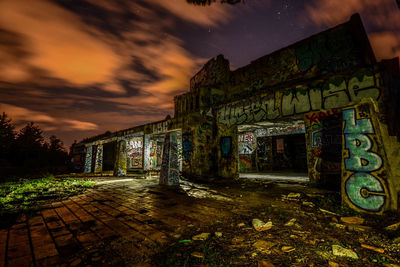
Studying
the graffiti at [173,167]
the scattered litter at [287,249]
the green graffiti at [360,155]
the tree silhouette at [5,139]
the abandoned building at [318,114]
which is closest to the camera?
the scattered litter at [287,249]

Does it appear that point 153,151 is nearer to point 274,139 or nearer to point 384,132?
point 274,139

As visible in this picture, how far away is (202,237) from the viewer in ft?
7.43

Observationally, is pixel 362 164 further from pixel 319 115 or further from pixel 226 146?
pixel 226 146

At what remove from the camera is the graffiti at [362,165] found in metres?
3.01

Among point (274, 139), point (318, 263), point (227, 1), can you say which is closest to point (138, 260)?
point (318, 263)

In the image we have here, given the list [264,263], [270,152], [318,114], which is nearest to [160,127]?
[270,152]

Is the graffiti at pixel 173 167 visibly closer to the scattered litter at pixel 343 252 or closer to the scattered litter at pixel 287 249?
the scattered litter at pixel 287 249

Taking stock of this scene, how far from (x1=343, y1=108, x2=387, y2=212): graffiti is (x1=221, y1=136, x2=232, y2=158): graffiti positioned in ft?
16.7

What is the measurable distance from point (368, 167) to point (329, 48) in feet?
15.5

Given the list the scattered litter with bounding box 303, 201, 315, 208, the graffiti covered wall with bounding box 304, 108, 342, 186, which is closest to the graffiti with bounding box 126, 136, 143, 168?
the graffiti covered wall with bounding box 304, 108, 342, 186

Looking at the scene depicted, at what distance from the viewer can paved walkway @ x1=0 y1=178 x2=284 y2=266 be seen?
1.87 metres

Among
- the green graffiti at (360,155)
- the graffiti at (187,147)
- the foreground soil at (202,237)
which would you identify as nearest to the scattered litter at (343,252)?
the foreground soil at (202,237)

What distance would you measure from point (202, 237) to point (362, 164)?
3363mm

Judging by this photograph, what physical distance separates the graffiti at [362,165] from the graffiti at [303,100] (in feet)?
6.97
